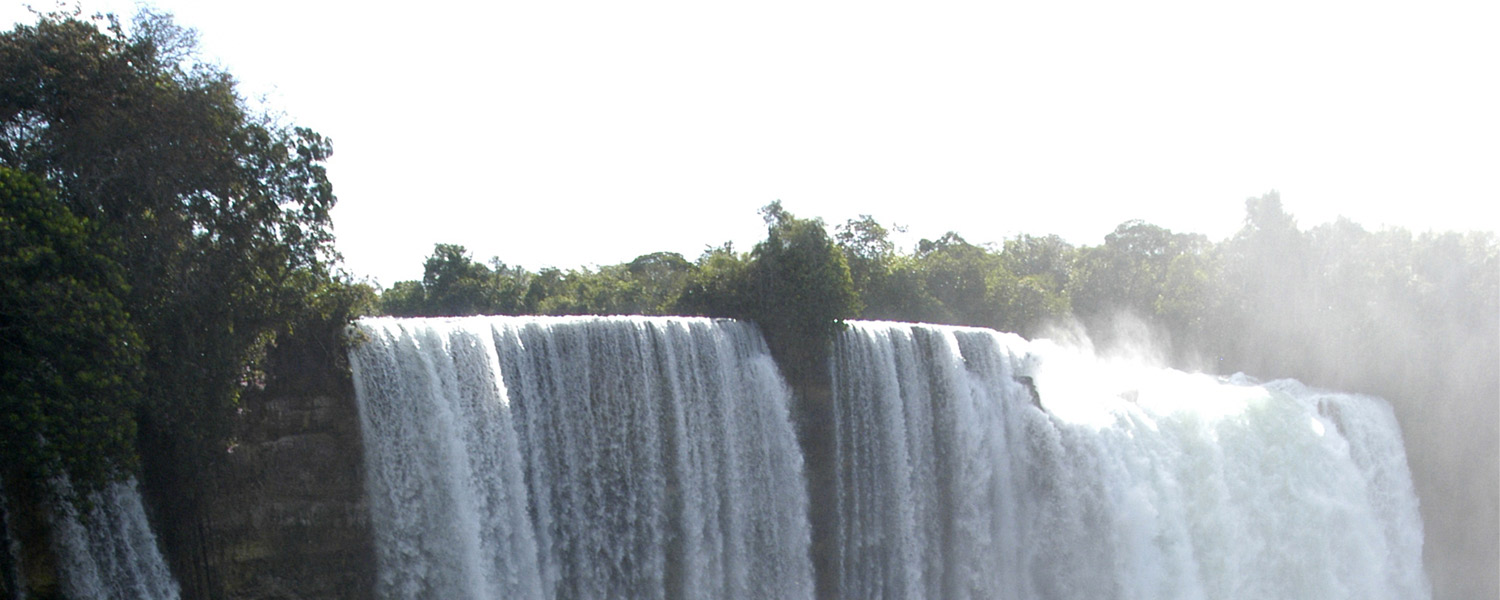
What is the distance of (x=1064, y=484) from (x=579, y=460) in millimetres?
10598

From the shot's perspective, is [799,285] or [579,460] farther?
[799,285]

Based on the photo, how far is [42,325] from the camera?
10.9 m

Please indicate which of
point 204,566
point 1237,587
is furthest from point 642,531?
point 1237,587

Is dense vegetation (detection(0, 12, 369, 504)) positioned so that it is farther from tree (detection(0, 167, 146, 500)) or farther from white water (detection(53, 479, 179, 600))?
white water (detection(53, 479, 179, 600))

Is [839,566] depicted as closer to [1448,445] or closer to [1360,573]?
[1360,573]

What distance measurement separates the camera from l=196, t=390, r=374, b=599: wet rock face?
13.5 metres

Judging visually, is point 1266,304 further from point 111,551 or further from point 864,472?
point 111,551

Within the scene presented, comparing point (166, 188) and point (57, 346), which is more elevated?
point (166, 188)

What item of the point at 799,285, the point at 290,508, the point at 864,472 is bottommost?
the point at 864,472

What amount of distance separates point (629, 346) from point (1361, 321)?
27196mm

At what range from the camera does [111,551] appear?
12.2 meters

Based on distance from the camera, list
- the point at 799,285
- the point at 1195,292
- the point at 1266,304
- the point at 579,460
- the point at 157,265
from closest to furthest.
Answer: the point at 157,265 → the point at 579,460 → the point at 799,285 → the point at 1266,304 → the point at 1195,292

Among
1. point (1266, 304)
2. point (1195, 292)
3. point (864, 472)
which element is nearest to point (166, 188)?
point (864, 472)

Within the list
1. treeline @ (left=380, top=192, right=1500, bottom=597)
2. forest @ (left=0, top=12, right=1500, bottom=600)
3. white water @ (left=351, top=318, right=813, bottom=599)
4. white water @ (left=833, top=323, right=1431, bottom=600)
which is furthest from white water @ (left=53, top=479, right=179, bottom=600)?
treeline @ (left=380, top=192, right=1500, bottom=597)
